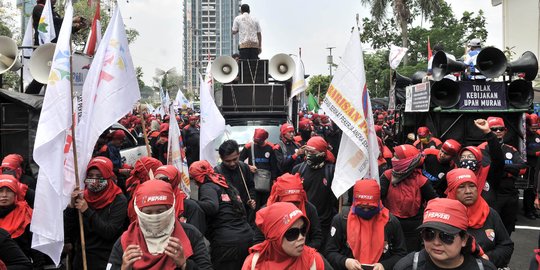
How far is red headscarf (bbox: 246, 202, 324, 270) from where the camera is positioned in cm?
293

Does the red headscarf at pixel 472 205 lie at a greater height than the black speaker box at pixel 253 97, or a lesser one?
lesser

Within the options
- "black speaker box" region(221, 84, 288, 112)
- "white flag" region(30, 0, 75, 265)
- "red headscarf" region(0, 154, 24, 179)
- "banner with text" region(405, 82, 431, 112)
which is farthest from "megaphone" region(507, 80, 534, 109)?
"red headscarf" region(0, 154, 24, 179)

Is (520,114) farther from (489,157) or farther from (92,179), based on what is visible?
(92,179)

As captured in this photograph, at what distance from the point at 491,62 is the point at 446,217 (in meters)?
6.65

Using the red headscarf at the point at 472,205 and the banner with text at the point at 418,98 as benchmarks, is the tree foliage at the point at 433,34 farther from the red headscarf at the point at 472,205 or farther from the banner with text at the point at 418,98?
the red headscarf at the point at 472,205

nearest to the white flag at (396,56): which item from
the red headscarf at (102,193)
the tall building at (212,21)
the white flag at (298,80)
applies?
the white flag at (298,80)

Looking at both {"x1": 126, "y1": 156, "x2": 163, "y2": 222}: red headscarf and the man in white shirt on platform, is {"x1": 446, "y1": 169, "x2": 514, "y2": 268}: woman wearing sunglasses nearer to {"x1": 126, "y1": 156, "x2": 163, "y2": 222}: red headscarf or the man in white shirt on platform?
{"x1": 126, "y1": 156, "x2": 163, "y2": 222}: red headscarf

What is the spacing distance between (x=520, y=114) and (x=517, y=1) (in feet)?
95.4

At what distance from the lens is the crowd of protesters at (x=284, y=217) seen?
116 inches

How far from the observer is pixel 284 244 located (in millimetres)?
2922

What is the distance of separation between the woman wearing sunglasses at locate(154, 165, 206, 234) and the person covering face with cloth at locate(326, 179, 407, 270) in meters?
1.11

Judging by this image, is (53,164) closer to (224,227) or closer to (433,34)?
(224,227)

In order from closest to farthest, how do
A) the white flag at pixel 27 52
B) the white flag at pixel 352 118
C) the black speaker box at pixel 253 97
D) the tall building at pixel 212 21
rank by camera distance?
the white flag at pixel 352 118
the white flag at pixel 27 52
the black speaker box at pixel 253 97
the tall building at pixel 212 21

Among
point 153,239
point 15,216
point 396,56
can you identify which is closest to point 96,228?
point 15,216
